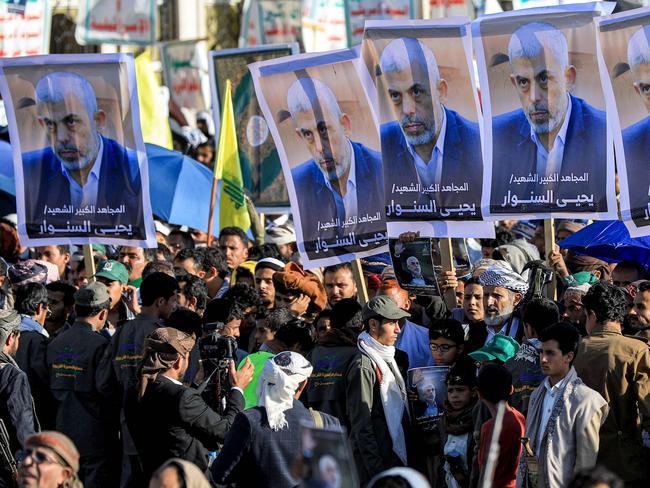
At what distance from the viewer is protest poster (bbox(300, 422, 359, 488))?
454 cm

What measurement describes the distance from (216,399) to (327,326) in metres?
1.32

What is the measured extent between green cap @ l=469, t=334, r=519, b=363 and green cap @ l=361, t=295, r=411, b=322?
490 millimetres

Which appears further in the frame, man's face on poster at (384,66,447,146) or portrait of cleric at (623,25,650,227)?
man's face on poster at (384,66,447,146)

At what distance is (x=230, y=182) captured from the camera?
13.3 metres

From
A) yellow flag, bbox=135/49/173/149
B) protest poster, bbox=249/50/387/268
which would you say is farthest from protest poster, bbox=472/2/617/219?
yellow flag, bbox=135/49/173/149

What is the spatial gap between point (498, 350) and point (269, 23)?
61.5ft

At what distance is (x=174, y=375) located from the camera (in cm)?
732

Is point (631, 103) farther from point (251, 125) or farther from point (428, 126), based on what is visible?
point (251, 125)

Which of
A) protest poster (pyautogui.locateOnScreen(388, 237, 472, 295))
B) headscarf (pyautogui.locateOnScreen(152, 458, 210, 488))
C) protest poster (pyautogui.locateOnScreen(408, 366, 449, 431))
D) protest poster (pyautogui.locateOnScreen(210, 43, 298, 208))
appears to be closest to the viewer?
headscarf (pyautogui.locateOnScreen(152, 458, 210, 488))

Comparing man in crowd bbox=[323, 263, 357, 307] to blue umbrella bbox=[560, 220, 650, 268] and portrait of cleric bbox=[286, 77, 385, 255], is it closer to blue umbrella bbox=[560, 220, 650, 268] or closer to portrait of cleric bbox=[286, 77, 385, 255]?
portrait of cleric bbox=[286, 77, 385, 255]

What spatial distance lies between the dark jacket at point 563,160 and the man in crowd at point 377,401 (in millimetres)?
1308

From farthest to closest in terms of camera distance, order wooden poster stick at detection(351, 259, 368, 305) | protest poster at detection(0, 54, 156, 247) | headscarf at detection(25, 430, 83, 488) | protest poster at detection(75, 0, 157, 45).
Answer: protest poster at detection(75, 0, 157, 45)
protest poster at detection(0, 54, 156, 247)
wooden poster stick at detection(351, 259, 368, 305)
headscarf at detection(25, 430, 83, 488)

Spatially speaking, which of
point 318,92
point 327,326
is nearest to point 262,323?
point 327,326

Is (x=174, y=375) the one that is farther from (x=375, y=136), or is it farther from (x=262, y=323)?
(x=375, y=136)
